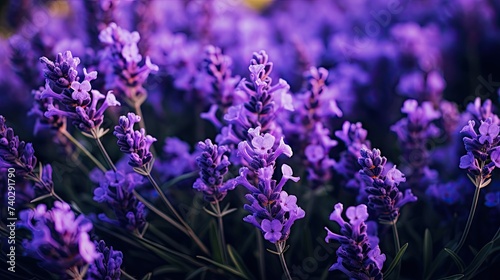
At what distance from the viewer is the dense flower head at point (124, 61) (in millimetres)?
1839

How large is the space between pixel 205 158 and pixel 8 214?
0.88 m

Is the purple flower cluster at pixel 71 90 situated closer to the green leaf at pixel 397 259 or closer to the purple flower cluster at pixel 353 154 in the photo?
the purple flower cluster at pixel 353 154

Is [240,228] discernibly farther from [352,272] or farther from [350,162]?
[352,272]

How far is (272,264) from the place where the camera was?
196cm

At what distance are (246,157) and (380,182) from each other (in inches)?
16.6

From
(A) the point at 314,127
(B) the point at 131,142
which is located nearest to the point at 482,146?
(A) the point at 314,127

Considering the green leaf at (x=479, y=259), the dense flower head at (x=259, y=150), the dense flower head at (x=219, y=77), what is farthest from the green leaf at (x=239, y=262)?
the green leaf at (x=479, y=259)

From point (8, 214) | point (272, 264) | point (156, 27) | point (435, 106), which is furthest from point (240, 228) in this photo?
point (156, 27)

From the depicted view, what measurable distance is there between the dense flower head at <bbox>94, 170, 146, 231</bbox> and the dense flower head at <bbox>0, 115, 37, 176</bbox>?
9.8 inches

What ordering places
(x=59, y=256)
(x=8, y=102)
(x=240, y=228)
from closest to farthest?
(x=59, y=256)
(x=240, y=228)
(x=8, y=102)

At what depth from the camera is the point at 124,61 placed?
1.87m

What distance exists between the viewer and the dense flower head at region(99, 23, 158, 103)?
184 centimetres

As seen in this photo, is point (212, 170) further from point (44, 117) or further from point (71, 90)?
point (44, 117)

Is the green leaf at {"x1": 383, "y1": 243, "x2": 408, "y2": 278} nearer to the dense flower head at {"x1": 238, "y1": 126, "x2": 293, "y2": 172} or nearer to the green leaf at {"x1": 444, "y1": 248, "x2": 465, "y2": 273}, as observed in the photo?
the green leaf at {"x1": 444, "y1": 248, "x2": 465, "y2": 273}
